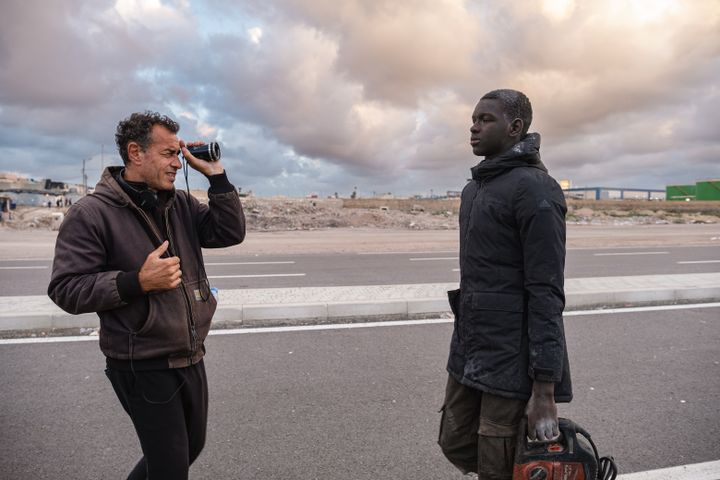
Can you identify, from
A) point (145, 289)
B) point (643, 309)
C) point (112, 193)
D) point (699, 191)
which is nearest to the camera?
point (145, 289)

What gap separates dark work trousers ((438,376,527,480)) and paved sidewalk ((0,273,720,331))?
4.34 metres

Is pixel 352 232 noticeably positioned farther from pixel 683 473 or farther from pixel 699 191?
pixel 699 191

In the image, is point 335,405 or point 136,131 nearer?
point 136,131

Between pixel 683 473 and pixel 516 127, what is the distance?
2488mm

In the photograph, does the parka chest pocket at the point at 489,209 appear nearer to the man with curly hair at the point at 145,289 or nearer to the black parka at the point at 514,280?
the black parka at the point at 514,280

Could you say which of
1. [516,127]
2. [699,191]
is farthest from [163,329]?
[699,191]

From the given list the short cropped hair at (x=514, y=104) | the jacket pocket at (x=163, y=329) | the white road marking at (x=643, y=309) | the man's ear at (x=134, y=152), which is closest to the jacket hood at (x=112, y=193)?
the man's ear at (x=134, y=152)

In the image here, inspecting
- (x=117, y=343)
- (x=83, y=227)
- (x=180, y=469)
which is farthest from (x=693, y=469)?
(x=83, y=227)

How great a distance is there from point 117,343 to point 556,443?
1.80 m

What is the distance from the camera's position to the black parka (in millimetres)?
1888

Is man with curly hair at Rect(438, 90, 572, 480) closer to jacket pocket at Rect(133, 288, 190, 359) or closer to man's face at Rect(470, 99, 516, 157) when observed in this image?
man's face at Rect(470, 99, 516, 157)

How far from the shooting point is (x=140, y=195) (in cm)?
203

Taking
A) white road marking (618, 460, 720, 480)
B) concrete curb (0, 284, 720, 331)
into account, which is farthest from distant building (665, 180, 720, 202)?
white road marking (618, 460, 720, 480)

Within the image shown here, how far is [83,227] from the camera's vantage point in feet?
6.22
